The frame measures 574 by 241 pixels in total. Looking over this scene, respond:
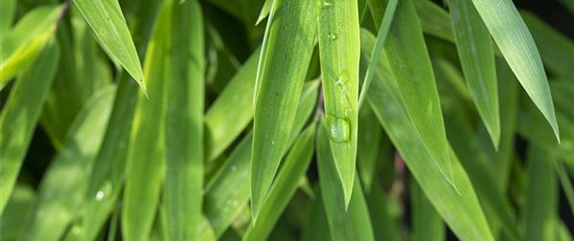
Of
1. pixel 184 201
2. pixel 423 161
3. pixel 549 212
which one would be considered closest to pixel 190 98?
pixel 184 201

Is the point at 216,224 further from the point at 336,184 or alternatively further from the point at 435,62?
the point at 435,62

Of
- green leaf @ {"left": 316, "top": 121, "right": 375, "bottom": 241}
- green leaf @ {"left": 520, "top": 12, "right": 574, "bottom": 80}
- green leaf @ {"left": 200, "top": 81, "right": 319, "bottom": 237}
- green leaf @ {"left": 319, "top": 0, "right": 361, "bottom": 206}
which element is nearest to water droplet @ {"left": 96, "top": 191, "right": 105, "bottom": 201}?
green leaf @ {"left": 200, "top": 81, "right": 319, "bottom": 237}

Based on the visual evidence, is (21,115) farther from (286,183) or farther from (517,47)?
(517,47)

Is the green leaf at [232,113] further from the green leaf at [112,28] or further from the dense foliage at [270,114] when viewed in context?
the green leaf at [112,28]

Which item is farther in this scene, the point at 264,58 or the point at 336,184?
the point at 336,184

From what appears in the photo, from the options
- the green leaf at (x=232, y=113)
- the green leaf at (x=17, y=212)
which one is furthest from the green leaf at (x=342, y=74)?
the green leaf at (x=17, y=212)

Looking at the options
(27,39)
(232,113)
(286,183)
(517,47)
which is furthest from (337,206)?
(27,39)
